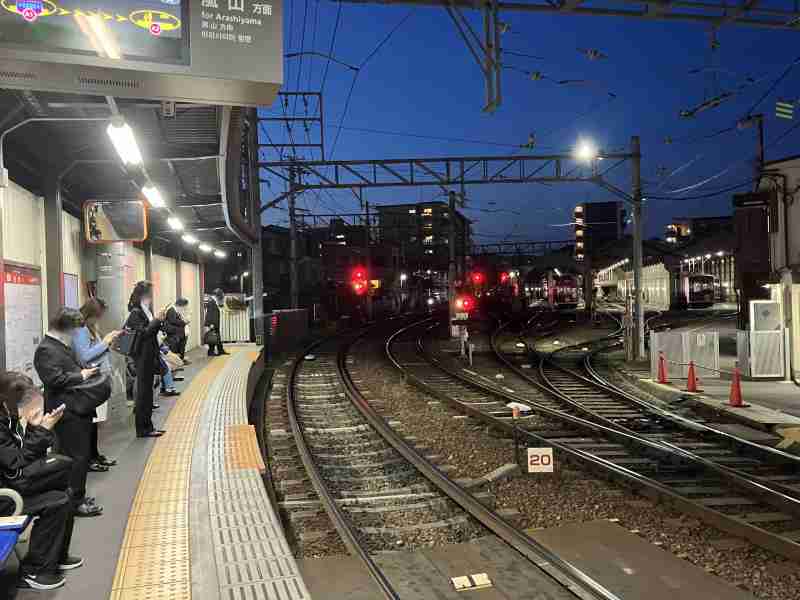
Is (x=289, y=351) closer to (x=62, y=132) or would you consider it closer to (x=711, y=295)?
(x=62, y=132)

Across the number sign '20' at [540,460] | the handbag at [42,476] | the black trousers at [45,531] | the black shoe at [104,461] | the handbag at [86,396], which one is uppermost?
the handbag at [86,396]

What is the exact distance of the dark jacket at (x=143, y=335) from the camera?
6.81 meters

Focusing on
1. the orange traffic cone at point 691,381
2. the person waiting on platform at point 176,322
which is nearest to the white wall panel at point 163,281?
the person waiting on platform at point 176,322

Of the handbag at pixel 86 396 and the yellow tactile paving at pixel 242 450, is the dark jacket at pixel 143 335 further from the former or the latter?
the handbag at pixel 86 396

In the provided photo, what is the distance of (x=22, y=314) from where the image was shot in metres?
6.65

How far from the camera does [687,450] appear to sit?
29.1ft

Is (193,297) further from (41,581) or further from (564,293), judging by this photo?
(564,293)

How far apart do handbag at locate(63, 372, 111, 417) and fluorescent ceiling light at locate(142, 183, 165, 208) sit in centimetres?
546

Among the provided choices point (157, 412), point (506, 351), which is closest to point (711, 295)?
point (506, 351)

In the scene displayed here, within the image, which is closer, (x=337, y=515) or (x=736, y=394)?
(x=337, y=515)

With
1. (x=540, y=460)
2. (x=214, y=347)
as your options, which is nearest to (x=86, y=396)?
(x=540, y=460)

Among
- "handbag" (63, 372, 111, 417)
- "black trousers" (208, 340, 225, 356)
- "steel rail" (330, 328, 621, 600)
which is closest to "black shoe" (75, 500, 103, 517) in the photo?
"handbag" (63, 372, 111, 417)

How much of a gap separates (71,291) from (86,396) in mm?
4647

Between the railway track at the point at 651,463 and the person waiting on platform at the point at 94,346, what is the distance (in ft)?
17.7
